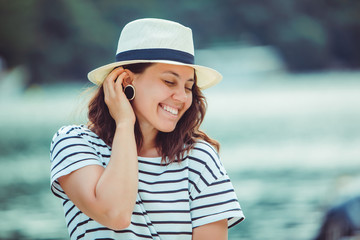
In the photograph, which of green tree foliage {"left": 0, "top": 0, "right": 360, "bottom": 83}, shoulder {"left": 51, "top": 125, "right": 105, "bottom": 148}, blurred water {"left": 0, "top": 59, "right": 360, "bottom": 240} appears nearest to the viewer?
shoulder {"left": 51, "top": 125, "right": 105, "bottom": 148}

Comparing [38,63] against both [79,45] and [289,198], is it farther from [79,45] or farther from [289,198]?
[289,198]

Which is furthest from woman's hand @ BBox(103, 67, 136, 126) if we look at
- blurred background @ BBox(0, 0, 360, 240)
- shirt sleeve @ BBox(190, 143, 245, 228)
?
blurred background @ BBox(0, 0, 360, 240)

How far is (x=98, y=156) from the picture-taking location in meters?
1.26

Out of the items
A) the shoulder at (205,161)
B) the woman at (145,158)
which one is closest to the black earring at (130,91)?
the woman at (145,158)

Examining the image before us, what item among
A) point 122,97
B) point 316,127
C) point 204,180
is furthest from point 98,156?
point 316,127

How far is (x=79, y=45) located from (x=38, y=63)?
0.34 meters

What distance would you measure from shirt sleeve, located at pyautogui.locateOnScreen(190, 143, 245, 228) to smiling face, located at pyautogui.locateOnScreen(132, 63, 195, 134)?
14cm

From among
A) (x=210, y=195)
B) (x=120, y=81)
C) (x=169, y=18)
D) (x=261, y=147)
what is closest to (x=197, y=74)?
(x=120, y=81)

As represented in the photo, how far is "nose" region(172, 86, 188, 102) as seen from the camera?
129cm

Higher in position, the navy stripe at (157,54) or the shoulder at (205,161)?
the navy stripe at (157,54)

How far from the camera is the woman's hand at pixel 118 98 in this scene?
1.28 m

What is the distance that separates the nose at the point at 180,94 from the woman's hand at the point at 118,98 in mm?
134

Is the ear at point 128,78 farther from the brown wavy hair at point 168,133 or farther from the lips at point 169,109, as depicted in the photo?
the lips at point 169,109

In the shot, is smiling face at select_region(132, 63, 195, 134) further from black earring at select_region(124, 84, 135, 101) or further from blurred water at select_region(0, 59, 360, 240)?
blurred water at select_region(0, 59, 360, 240)
